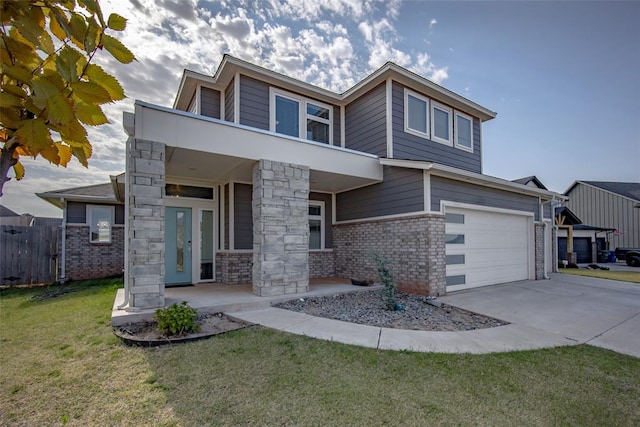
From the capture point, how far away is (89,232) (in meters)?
12.1

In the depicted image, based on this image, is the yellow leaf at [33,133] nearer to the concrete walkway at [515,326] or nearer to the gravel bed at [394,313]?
the concrete walkway at [515,326]

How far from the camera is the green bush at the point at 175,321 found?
471 centimetres

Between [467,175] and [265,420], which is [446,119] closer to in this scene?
[467,175]

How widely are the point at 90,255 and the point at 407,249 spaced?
11.6 metres

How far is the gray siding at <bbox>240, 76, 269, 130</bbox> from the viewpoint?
8758 millimetres

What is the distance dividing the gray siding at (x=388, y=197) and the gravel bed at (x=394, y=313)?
93.5 inches

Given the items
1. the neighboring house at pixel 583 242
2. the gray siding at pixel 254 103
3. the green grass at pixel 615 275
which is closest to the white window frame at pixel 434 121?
the gray siding at pixel 254 103

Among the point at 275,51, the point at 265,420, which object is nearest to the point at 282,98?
the point at 275,51

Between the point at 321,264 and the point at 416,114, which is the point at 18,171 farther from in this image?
the point at 416,114

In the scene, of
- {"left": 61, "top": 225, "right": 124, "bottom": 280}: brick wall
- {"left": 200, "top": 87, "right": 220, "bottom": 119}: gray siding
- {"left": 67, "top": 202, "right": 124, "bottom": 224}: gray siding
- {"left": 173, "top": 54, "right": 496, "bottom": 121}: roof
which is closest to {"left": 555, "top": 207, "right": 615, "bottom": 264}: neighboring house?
{"left": 173, "top": 54, "right": 496, "bottom": 121}: roof

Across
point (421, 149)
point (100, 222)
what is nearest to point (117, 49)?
point (421, 149)

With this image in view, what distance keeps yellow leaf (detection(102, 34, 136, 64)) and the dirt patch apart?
14.3ft

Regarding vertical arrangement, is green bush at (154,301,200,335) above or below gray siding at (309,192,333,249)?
below

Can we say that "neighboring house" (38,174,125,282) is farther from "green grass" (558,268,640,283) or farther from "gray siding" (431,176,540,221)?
"green grass" (558,268,640,283)
